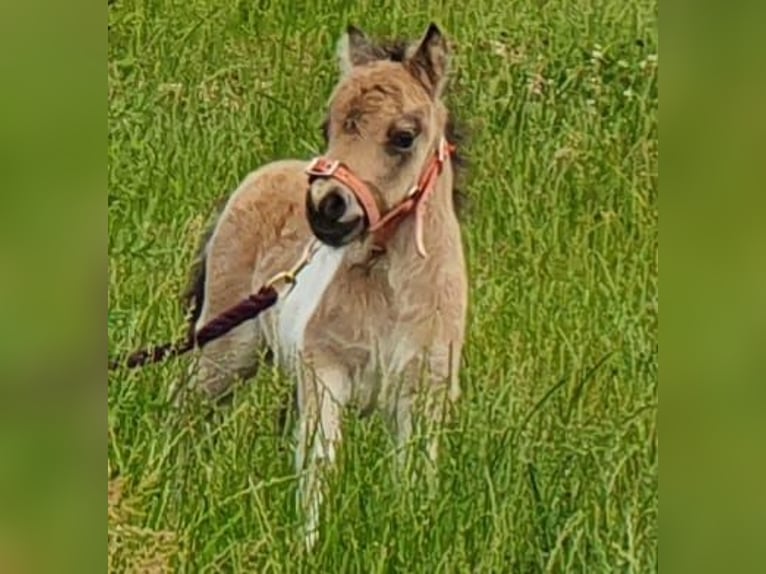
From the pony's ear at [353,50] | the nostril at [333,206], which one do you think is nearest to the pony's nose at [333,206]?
the nostril at [333,206]

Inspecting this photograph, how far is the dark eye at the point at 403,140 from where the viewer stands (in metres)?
1.56

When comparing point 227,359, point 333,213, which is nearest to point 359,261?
point 333,213

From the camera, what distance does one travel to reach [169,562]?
159cm

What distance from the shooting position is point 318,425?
160cm

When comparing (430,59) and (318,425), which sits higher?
(430,59)

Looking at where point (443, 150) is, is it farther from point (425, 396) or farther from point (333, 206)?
point (425, 396)

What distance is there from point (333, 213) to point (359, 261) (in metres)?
0.05

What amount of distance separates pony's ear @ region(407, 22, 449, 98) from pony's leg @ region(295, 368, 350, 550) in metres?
0.27

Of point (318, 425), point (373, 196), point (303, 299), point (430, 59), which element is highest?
point (430, 59)

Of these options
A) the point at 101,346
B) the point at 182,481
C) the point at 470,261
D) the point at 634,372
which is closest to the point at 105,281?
the point at 101,346

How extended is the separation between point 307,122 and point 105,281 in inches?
9.0

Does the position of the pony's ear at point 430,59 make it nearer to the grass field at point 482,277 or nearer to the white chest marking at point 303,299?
the grass field at point 482,277

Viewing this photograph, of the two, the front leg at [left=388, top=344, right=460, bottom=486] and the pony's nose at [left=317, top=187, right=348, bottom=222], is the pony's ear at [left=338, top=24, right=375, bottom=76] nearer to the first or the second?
the pony's nose at [left=317, top=187, right=348, bottom=222]

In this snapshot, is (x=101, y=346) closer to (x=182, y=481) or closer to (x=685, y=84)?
(x=182, y=481)
